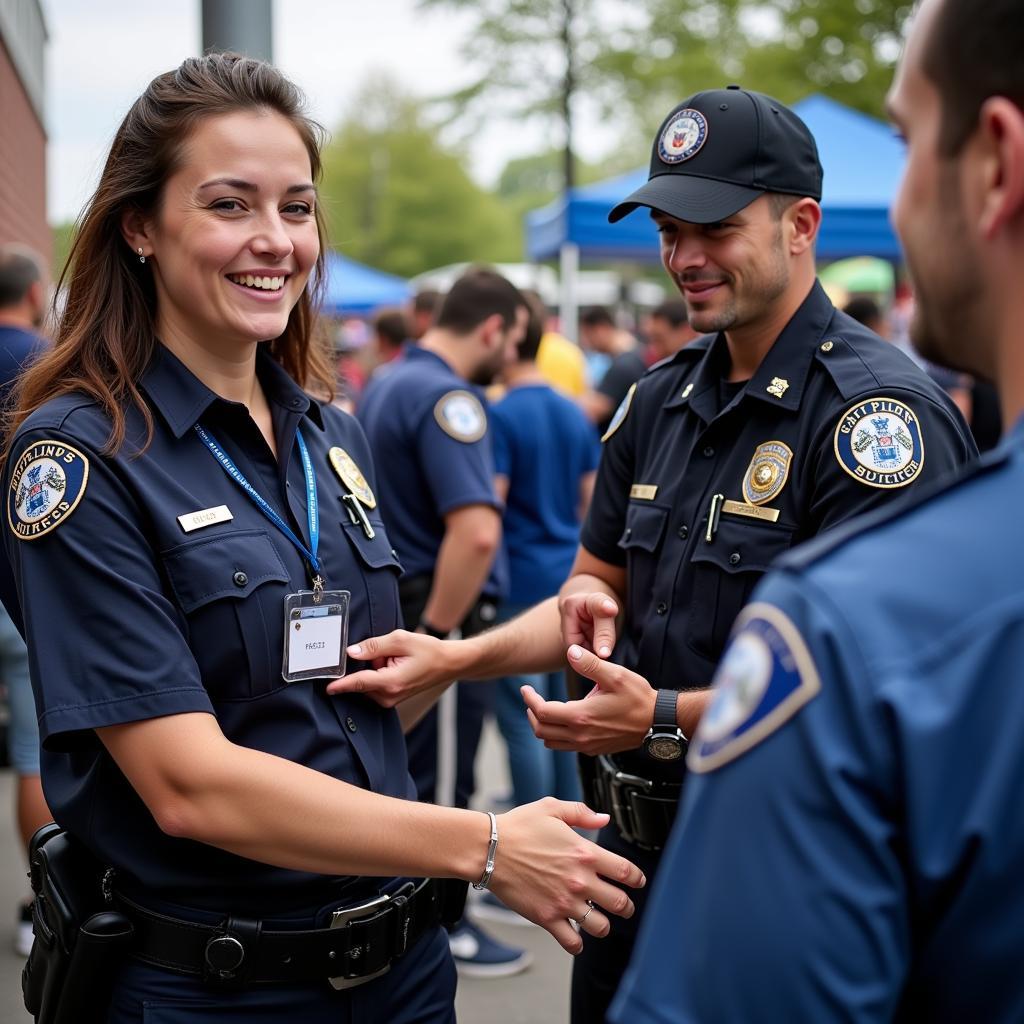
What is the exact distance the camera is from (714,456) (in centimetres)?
239

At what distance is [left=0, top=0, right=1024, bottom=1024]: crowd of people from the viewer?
33.2 inches

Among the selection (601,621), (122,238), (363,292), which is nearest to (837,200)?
(601,621)

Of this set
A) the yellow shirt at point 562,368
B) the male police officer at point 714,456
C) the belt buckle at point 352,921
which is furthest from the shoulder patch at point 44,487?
the yellow shirt at point 562,368

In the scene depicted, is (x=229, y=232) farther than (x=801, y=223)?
No

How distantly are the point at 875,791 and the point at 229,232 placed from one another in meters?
1.41

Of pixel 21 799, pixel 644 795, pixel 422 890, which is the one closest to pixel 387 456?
pixel 21 799

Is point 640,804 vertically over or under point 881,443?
under

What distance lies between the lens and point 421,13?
18312mm

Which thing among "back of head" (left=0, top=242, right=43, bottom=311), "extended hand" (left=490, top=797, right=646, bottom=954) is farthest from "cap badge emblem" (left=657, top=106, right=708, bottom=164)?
"back of head" (left=0, top=242, right=43, bottom=311)

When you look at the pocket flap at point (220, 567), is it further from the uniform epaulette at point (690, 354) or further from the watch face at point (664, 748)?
the uniform epaulette at point (690, 354)

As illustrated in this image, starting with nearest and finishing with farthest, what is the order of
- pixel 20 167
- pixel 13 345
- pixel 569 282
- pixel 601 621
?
pixel 601 621 < pixel 13 345 < pixel 20 167 < pixel 569 282

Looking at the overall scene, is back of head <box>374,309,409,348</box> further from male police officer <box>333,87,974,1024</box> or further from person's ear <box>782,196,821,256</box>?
person's ear <box>782,196,821,256</box>

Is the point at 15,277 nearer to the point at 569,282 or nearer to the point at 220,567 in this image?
the point at 220,567

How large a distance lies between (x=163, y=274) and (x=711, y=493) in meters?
1.09
